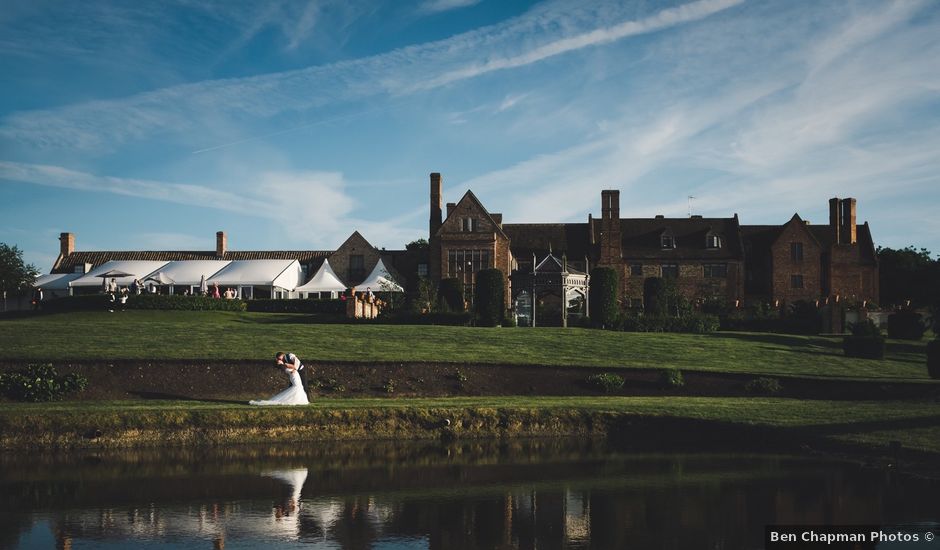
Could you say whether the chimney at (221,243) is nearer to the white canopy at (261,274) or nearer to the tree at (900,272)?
the white canopy at (261,274)

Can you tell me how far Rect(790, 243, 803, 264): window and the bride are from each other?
48.1 m

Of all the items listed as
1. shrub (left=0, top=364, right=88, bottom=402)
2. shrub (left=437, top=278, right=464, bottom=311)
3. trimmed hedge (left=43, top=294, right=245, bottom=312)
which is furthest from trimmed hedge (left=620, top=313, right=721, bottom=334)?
shrub (left=0, top=364, right=88, bottom=402)

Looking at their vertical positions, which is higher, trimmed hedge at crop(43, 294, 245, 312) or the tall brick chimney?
the tall brick chimney

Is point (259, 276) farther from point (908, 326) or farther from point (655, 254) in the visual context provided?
point (908, 326)

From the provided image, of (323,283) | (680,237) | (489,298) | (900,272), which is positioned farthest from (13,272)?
(900,272)

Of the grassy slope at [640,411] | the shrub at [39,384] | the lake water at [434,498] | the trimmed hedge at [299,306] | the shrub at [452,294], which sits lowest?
the lake water at [434,498]

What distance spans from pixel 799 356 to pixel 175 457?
2774 cm

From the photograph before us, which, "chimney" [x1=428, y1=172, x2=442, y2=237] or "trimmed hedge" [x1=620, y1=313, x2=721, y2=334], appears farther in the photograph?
"chimney" [x1=428, y1=172, x2=442, y2=237]

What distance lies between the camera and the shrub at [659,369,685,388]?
3086cm

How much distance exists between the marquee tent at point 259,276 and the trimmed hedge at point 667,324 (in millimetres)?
24649

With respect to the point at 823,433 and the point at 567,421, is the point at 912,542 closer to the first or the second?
the point at 823,433

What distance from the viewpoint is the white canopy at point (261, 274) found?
197 ft

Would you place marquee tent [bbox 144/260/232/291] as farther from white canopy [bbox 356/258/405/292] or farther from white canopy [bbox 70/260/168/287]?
white canopy [bbox 356/258/405/292]

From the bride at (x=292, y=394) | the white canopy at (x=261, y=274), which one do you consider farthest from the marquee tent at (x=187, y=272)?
the bride at (x=292, y=394)
